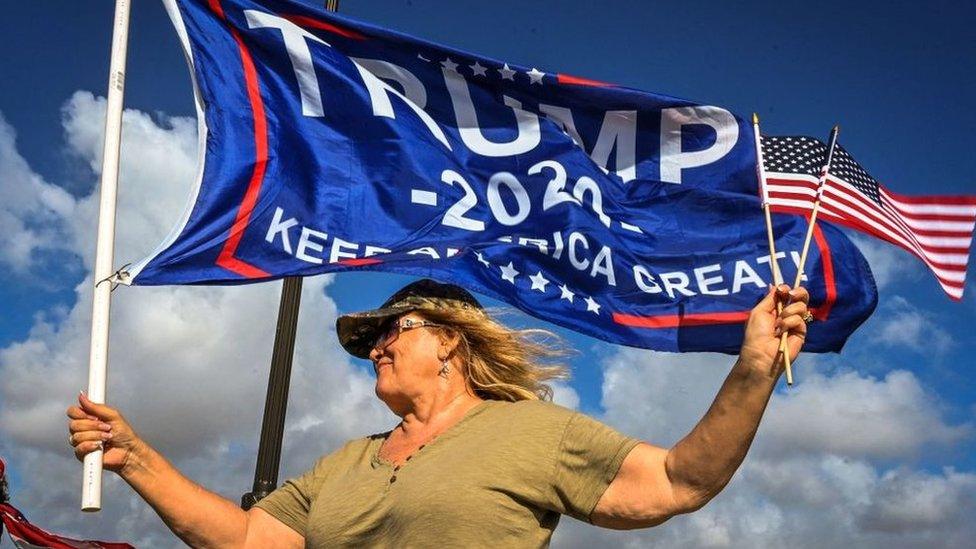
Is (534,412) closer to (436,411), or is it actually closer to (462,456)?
(462,456)

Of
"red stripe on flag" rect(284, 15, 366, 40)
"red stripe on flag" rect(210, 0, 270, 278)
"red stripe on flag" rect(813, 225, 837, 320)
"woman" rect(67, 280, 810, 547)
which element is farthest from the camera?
"red stripe on flag" rect(813, 225, 837, 320)

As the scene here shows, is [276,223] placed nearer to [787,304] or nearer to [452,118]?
[452,118]

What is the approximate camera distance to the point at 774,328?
135 inches

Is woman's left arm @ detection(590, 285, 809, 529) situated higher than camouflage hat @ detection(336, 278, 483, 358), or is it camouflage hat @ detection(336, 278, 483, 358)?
camouflage hat @ detection(336, 278, 483, 358)

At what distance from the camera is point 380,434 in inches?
179

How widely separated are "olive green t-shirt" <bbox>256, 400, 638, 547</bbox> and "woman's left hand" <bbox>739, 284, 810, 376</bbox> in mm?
577

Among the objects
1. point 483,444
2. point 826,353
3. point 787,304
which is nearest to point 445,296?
point 483,444

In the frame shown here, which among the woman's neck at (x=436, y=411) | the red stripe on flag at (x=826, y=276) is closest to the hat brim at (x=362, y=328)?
the woman's neck at (x=436, y=411)

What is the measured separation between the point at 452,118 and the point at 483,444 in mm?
2587

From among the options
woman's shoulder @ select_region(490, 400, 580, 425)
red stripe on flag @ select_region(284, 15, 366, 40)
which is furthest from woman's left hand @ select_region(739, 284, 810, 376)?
red stripe on flag @ select_region(284, 15, 366, 40)

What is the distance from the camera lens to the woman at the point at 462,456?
348 centimetres

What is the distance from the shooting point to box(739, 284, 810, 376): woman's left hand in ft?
11.1

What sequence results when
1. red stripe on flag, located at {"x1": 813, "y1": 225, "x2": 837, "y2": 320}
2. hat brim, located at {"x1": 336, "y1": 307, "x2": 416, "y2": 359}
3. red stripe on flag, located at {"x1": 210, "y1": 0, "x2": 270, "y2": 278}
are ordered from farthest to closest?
red stripe on flag, located at {"x1": 813, "y1": 225, "x2": 837, "y2": 320}, red stripe on flag, located at {"x1": 210, "y1": 0, "x2": 270, "y2": 278}, hat brim, located at {"x1": 336, "y1": 307, "x2": 416, "y2": 359}

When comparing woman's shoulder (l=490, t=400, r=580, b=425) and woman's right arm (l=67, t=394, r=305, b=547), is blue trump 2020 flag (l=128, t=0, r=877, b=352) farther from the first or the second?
woman's shoulder (l=490, t=400, r=580, b=425)
